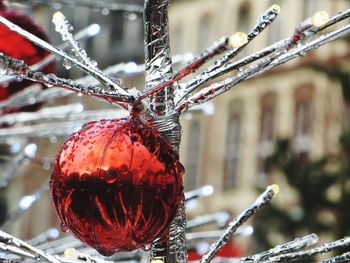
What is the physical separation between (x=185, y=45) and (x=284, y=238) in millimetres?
7258

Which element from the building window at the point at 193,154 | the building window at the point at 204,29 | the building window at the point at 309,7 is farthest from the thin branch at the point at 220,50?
the building window at the point at 204,29

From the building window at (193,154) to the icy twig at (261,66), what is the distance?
47.0ft

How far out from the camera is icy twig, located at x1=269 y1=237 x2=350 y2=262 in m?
0.77

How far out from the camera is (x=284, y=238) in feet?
29.0

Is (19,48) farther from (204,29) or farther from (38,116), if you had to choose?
(204,29)

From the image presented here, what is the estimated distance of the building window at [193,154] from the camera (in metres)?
15.3

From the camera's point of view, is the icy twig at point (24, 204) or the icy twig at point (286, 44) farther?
the icy twig at point (24, 204)

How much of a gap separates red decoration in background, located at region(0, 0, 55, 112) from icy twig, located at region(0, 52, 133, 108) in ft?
1.81

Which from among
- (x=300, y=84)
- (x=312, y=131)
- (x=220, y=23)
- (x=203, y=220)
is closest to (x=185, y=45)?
(x=220, y=23)

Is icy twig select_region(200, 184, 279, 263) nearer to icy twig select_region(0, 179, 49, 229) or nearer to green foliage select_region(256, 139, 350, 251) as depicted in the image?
icy twig select_region(0, 179, 49, 229)

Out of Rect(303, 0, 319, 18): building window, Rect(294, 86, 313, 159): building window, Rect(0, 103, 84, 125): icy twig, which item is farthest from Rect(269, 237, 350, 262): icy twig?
Rect(303, 0, 319, 18): building window

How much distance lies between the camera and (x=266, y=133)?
45.0ft

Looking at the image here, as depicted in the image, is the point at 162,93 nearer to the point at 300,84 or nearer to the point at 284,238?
the point at 284,238

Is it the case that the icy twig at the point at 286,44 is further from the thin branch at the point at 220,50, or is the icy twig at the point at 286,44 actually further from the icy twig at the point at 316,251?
the icy twig at the point at 316,251
